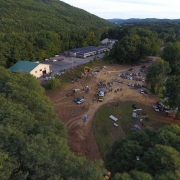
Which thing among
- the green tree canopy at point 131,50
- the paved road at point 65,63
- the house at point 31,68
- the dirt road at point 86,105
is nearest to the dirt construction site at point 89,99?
the dirt road at point 86,105

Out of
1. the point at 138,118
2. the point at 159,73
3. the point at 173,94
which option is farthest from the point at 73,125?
the point at 159,73

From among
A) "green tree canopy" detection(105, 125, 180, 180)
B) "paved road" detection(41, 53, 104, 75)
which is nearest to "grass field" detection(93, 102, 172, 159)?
"green tree canopy" detection(105, 125, 180, 180)

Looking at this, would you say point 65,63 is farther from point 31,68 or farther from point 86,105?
point 86,105

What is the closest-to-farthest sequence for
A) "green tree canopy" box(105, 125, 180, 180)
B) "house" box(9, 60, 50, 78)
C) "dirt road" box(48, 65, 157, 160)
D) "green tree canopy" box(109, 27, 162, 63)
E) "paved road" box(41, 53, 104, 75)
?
"green tree canopy" box(105, 125, 180, 180)
"dirt road" box(48, 65, 157, 160)
"house" box(9, 60, 50, 78)
"paved road" box(41, 53, 104, 75)
"green tree canopy" box(109, 27, 162, 63)

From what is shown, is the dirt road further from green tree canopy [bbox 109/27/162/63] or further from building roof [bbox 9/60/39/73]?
building roof [bbox 9/60/39/73]

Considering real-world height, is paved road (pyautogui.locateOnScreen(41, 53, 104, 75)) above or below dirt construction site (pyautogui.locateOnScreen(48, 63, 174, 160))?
above

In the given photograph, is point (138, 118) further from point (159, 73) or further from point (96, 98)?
point (159, 73)

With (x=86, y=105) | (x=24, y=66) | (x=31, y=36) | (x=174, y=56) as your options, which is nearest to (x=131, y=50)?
(x=174, y=56)

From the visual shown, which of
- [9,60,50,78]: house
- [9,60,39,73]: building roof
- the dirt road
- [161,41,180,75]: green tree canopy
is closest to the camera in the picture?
the dirt road

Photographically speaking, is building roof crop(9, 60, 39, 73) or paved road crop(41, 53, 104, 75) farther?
paved road crop(41, 53, 104, 75)
